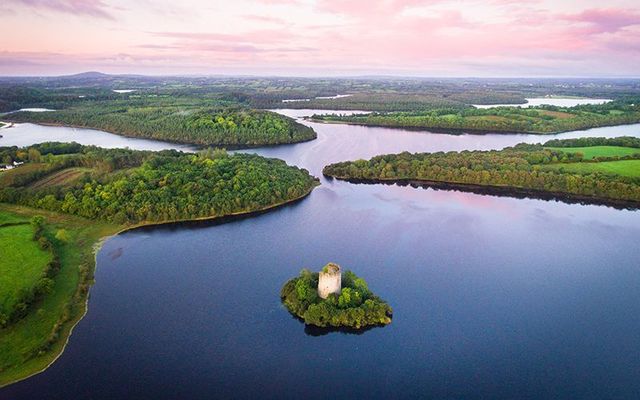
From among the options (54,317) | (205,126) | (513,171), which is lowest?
(54,317)

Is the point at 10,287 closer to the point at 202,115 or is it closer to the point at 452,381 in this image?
the point at 452,381

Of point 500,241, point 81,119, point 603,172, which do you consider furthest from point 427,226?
point 81,119

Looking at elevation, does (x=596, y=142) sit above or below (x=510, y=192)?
above

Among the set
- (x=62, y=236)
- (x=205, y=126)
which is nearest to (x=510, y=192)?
(x=62, y=236)

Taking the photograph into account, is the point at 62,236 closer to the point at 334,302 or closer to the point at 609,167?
the point at 334,302

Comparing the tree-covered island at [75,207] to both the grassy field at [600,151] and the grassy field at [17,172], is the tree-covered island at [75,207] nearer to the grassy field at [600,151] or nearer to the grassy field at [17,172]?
the grassy field at [17,172]
